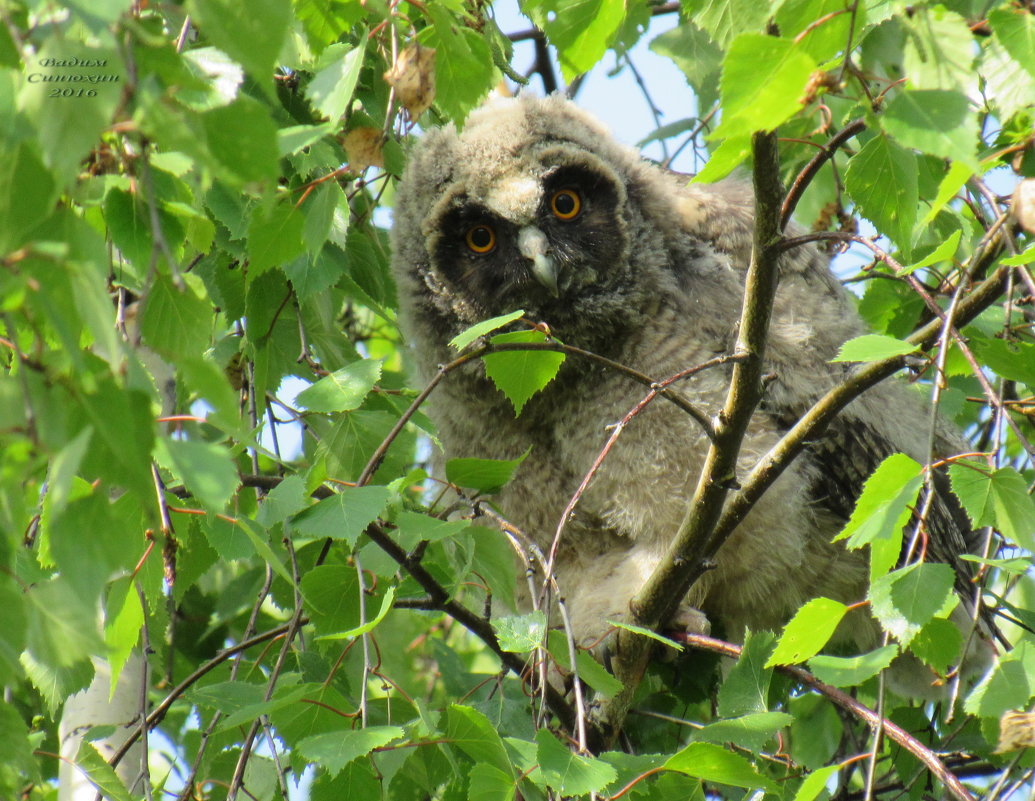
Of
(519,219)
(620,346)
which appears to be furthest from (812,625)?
(519,219)

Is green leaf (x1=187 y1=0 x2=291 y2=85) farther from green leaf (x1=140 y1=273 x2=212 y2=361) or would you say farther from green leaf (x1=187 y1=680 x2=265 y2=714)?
green leaf (x1=187 y1=680 x2=265 y2=714)

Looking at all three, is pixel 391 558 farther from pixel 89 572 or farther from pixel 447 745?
pixel 89 572

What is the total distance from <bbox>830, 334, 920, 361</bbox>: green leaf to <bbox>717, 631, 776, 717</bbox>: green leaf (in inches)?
30.5

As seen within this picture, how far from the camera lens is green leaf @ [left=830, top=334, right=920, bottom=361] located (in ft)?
5.07

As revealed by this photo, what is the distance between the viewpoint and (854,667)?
5.47ft

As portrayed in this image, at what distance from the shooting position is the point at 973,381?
10.4 ft

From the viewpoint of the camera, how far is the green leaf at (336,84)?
160 cm

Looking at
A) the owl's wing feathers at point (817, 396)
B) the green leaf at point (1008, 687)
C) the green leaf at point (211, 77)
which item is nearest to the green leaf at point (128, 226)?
the green leaf at point (211, 77)

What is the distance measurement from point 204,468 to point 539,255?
80.8 inches

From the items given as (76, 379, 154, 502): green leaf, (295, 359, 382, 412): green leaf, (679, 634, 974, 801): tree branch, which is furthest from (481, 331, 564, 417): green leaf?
(76, 379, 154, 502): green leaf

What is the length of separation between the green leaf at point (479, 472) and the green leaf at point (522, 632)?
305 millimetres

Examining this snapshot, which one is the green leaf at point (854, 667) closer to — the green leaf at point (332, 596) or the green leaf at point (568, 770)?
the green leaf at point (568, 770)

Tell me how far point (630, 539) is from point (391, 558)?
1.19 metres

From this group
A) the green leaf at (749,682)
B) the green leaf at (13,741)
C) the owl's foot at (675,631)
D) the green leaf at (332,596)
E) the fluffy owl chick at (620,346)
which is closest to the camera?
the green leaf at (13,741)
